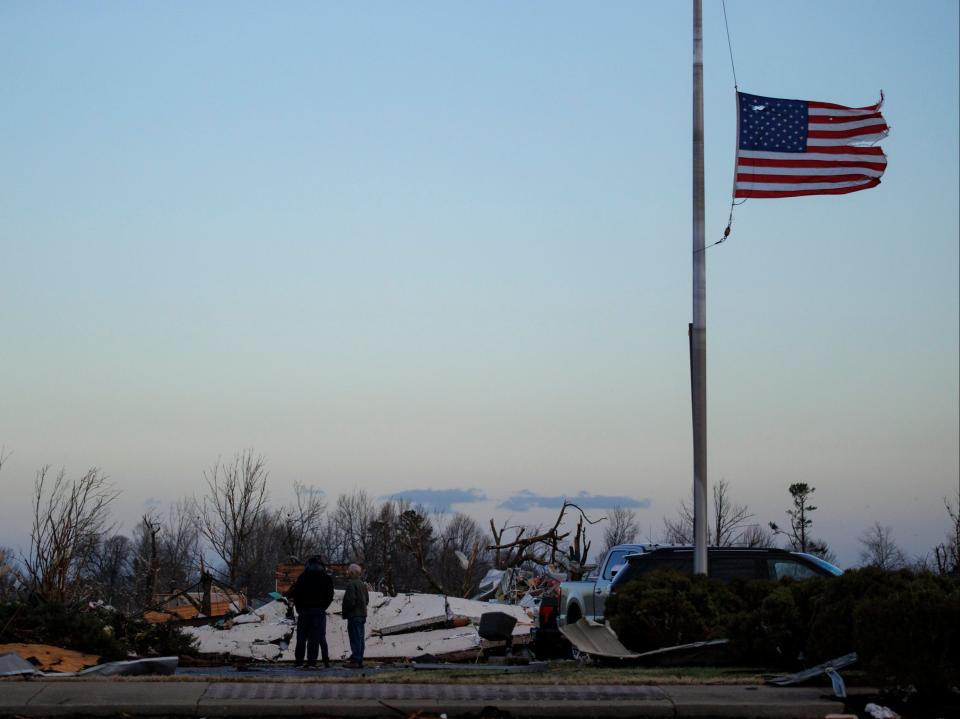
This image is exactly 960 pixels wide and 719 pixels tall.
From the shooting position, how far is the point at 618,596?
1561cm

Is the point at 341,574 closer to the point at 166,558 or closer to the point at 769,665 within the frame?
the point at 769,665

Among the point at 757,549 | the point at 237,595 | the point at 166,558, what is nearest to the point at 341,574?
the point at 237,595

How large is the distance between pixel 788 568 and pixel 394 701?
898 cm

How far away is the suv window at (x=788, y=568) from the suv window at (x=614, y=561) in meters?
2.18

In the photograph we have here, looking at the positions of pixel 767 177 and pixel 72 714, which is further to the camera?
pixel 767 177

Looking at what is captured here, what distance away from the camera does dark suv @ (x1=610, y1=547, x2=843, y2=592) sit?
1709 cm

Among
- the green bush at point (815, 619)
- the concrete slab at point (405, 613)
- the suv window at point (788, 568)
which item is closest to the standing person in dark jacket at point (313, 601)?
the green bush at point (815, 619)

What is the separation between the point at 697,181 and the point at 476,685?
10.6 m

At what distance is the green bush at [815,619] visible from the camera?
10.3 metres

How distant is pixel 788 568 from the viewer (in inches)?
681

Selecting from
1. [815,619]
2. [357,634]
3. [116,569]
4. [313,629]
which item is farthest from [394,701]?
[116,569]

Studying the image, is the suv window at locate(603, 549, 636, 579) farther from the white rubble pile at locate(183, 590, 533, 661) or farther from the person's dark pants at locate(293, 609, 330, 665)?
the white rubble pile at locate(183, 590, 533, 661)

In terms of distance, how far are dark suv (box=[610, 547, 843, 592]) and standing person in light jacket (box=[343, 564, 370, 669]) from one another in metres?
4.77

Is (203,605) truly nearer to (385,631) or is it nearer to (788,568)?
(385,631)
